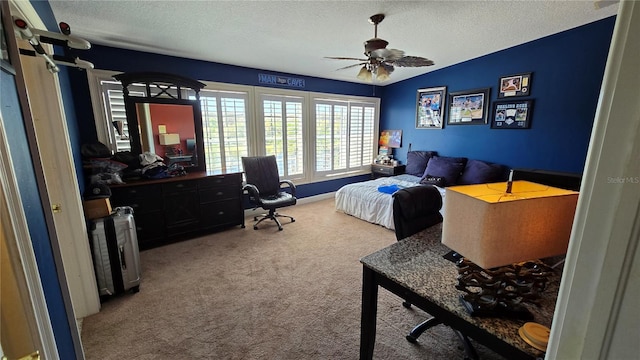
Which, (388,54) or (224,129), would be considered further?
(224,129)

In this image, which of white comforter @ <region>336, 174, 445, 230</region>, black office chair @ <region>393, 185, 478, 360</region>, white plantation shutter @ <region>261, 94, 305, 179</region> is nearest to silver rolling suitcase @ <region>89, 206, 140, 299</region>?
black office chair @ <region>393, 185, 478, 360</region>

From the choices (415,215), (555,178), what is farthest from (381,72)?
(555,178)

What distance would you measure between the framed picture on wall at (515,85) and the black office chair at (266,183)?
348 centimetres

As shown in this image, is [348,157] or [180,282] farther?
[348,157]

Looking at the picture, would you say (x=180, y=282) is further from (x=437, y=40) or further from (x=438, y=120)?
(x=438, y=120)

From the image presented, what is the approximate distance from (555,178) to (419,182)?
296 centimetres

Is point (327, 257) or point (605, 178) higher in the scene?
point (605, 178)

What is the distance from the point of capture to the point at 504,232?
2.77ft

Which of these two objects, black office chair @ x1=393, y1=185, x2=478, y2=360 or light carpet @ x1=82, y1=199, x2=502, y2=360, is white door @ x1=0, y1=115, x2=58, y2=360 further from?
black office chair @ x1=393, y1=185, x2=478, y2=360

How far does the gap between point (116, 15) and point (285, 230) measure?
116 inches

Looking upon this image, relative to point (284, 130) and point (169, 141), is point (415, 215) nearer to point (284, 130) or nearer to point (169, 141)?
point (284, 130)

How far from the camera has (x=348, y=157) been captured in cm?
550

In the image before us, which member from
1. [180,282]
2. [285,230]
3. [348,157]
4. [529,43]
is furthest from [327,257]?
[529,43]

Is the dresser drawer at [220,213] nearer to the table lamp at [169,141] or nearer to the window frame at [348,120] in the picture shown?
the table lamp at [169,141]
